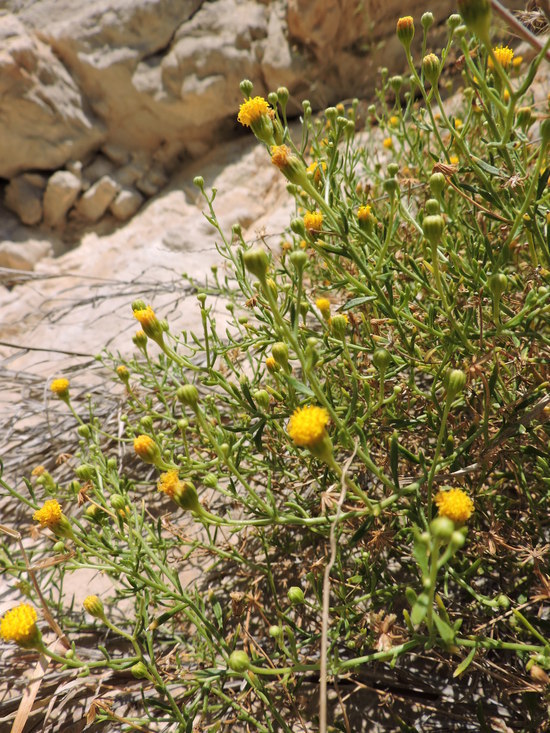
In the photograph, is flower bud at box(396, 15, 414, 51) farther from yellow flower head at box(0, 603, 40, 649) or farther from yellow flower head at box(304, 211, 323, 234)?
yellow flower head at box(0, 603, 40, 649)

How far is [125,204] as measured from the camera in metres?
4.05

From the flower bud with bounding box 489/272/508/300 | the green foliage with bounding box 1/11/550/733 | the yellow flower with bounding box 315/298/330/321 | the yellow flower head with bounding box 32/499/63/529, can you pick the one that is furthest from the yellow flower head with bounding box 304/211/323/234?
the yellow flower head with bounding box 32/499/63/529

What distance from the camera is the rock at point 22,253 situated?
12.4ft

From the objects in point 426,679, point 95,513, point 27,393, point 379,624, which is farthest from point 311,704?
point 27,393

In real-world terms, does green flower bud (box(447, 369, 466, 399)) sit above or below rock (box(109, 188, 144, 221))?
below

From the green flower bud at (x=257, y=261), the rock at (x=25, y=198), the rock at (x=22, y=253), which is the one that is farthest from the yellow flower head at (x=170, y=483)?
the rock at (x=25, y=198)

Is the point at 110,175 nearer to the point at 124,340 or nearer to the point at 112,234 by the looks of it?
the point at 112,234

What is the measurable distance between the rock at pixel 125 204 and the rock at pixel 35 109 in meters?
0.50

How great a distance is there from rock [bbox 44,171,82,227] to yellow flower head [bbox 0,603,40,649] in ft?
11.9

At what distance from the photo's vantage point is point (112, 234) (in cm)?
404

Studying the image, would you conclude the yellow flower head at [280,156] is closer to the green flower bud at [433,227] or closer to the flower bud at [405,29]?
the green flower bud at [433,227]

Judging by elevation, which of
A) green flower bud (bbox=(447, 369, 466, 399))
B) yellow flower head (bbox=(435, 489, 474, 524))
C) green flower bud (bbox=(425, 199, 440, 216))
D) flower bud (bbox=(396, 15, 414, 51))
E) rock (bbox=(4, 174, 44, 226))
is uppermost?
rock (bbox=(4, 174, 44, 226))

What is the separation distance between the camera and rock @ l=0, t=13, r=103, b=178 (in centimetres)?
357

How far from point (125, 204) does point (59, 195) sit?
0.54 meters
